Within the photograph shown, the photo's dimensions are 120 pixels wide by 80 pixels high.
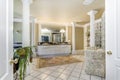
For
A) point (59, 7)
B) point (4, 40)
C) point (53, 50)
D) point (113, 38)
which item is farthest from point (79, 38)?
point (4, 40)

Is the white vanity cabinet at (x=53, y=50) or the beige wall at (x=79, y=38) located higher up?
the beige wall at (x=79, y=38)

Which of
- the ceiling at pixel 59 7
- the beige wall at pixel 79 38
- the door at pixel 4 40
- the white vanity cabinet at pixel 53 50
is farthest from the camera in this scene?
the beige wall at pixel 79 38

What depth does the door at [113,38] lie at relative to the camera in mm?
1534

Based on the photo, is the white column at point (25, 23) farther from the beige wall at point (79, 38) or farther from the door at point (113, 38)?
the beige wall at point (79, 38)

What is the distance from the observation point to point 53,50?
753 centimetres

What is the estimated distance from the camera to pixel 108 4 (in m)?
1.70

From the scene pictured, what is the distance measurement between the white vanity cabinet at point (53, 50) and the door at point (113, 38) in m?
5.81

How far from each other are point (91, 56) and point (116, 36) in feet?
6.49

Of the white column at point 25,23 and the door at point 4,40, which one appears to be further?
the white column at point 25,23

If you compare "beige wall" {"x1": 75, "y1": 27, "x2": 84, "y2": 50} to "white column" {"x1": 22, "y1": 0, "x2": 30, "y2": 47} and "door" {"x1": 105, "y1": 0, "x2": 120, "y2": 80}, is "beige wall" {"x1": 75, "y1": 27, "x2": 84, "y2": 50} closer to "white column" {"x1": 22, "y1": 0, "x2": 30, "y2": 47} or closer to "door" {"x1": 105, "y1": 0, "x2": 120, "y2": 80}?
"white column" {"x1": 22, "y1": 0, "x2": 30, "y2": 47}

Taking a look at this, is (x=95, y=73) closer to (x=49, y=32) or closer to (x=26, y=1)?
(x=26, y=1)

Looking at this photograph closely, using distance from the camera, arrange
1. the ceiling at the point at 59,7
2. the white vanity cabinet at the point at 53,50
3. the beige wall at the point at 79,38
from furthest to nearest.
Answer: the beige wall at the point at 79,38
the white vanity cabinet at the point at 53,50
the ceiling at the point at 59,7

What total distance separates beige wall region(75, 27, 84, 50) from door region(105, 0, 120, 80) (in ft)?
24.7

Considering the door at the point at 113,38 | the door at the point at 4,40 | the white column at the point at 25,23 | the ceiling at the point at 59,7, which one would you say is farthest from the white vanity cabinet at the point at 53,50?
the door at the point at 4,40
